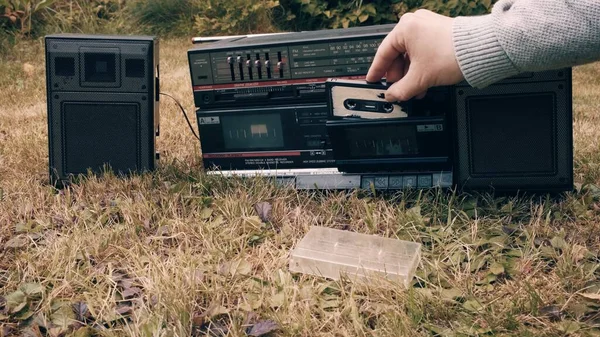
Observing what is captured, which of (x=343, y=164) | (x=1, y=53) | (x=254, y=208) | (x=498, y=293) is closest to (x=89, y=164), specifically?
(x=254, y=208)

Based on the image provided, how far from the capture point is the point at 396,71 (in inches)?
70.2

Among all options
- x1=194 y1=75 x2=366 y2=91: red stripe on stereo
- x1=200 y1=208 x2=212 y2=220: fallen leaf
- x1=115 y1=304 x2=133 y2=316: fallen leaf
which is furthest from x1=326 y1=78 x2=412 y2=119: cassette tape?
x1=115 y1=304 x2=133 y2=316: fallen leaf

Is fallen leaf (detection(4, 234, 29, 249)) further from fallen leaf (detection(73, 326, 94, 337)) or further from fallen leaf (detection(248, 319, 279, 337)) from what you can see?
fallen leaf (detection(248, 319, 279, 337))

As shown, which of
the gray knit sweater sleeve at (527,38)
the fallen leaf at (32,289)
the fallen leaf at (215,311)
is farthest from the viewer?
the fallen leaf at (32,289)

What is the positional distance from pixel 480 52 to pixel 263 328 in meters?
0.72

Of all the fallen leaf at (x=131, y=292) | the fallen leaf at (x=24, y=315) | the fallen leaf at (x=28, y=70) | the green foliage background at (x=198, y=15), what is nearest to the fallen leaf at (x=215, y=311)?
the fallen leaf at (x=131, y=292)

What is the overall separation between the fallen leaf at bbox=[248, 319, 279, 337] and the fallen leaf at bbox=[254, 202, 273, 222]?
1.78 ft

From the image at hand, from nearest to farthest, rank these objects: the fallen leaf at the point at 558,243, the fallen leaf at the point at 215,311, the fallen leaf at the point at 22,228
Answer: the fallen leaf at the point at 215,311, the fallen leaf at the point at 558,243, the fallen leaf at the point at 22,228

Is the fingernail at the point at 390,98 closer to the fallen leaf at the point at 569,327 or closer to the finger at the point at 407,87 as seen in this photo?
the finger at the point at 407,87

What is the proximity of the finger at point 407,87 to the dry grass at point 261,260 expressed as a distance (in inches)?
14.2

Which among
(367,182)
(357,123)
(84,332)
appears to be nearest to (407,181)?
(367,182)

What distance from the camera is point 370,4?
4848 mm

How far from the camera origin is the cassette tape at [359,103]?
1906 millimetres

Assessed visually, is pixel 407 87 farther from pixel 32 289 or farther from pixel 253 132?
pixel 32 289
